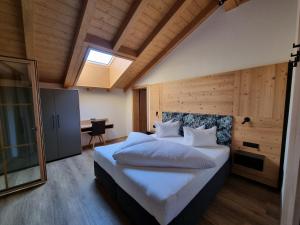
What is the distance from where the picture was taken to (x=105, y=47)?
292cm

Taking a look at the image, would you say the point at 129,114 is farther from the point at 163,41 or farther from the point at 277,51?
the point at 277,51

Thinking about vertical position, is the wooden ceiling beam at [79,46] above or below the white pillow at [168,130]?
above

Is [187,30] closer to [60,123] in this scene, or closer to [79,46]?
[79,46]

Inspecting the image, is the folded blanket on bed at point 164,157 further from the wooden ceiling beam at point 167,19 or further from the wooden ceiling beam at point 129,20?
the wooden ceiling beam at point 167,19

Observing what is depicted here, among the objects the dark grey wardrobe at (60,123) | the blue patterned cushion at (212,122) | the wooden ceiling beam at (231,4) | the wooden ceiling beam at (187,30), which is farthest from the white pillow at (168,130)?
the wooden ceiling beam at (231,4)

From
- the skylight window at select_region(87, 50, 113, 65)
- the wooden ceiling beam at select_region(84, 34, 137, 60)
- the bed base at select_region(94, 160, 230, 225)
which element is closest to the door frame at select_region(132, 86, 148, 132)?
the skylight window at select_region(87, 50, 113, 65)

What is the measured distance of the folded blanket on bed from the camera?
5.32ft

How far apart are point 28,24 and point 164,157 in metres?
2.78

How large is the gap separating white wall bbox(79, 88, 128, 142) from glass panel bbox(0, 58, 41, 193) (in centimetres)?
174

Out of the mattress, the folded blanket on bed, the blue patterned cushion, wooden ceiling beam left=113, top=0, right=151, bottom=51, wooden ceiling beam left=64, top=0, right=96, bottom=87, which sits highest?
wooden ceiling beam left=113, top=0, right=151, bottom=51

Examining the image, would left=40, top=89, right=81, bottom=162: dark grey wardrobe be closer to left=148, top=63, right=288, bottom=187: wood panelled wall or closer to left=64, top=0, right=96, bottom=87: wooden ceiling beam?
left=64, top=0, right=96, bottom=87: wooden ceiling beam

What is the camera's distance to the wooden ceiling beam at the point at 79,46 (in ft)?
6.72

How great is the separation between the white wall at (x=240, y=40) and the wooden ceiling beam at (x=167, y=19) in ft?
2.56

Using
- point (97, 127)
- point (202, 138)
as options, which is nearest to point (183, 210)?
point (202, 138)
